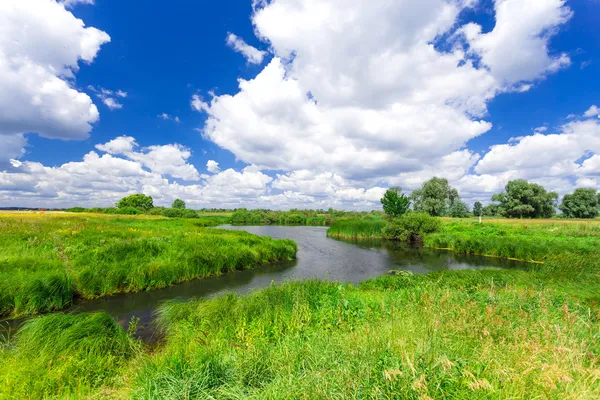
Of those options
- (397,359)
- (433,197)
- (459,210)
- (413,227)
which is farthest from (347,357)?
(459,210)

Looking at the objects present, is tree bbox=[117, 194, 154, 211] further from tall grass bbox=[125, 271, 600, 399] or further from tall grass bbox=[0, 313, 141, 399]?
tall grass bbox=[125, 271, 600, 399]

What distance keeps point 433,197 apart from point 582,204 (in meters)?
40.0

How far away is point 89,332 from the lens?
6.37m

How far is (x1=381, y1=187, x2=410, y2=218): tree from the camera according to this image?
47.7m

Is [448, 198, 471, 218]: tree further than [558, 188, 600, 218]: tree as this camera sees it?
Yes

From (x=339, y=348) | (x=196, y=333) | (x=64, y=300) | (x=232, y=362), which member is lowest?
(x=64, y=300)

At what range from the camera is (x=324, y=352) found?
360 cm

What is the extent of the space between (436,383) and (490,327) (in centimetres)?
260

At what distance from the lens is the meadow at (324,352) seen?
260 cm

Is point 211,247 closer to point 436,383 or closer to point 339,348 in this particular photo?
point 339,348

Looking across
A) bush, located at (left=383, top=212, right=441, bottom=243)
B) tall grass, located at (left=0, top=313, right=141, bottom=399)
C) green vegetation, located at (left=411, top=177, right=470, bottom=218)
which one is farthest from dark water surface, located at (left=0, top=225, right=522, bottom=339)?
green vegetation, located at (left=411, top=177, right=470, bottom=218)

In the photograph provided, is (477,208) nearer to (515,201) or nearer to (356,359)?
(515,201)

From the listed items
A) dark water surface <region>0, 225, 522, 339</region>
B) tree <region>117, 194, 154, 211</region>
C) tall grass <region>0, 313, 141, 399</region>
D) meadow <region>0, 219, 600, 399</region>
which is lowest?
dark water surface <region>0, 225, 522, 339</region>

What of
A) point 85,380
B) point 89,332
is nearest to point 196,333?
point 85,380
